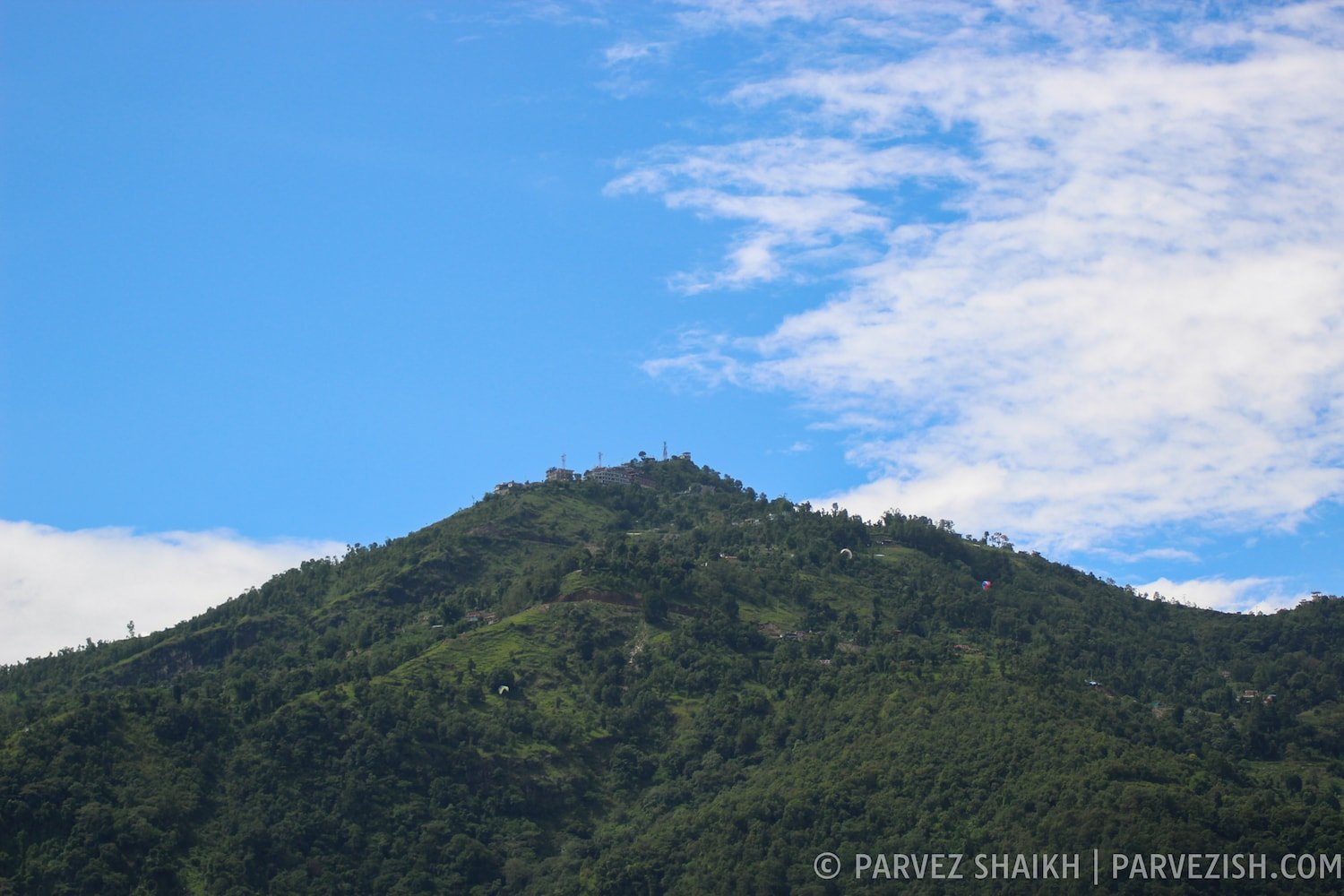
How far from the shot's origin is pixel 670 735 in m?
118

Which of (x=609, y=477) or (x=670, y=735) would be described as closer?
(x=670, y=735)

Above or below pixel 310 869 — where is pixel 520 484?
above

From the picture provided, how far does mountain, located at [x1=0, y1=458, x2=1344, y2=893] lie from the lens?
91.9 meters

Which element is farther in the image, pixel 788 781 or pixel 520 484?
pixel 520 484

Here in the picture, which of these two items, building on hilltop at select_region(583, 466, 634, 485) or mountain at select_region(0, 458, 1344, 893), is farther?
building on hilltop at select_region(583, 466, 634, 485)

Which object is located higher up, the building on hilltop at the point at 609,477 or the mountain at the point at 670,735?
the building on hilltop at the point at 609,477

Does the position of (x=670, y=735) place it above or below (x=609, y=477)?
below

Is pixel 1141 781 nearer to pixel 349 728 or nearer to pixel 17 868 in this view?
pixel 349 728

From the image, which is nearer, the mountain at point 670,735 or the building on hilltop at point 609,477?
the mountain at point 670,735

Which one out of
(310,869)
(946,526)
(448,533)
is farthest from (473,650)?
(946,526)

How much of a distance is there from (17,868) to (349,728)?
24.7 meters

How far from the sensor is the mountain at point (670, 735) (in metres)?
91.9

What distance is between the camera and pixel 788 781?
10406 centimetres

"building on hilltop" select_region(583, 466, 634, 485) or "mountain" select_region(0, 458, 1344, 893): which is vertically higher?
"building on hilltop" select_region(583, 466, 634, 485)
